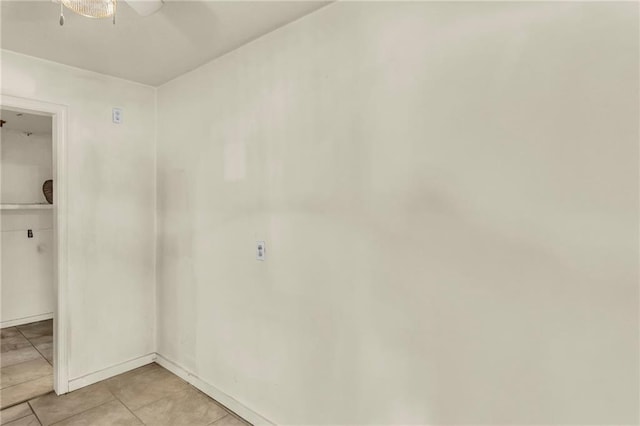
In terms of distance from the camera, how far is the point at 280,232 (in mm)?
2209

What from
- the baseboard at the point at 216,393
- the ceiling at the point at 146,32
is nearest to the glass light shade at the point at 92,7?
the ceiling at the point at 146,32

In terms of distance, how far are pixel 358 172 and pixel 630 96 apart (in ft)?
3.50

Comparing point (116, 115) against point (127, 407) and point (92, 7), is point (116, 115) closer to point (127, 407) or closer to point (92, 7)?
point (92, 7)

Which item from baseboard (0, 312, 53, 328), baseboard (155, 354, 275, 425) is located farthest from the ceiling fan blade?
baseboard (0, 312, 53, 328)

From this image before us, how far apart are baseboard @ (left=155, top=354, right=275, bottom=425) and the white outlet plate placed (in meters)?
1.04

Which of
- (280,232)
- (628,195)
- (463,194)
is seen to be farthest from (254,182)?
(628,195)

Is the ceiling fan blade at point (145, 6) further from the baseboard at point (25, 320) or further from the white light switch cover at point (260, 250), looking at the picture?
the baseboard at point (25, 320)

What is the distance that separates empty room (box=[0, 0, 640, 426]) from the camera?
1.25 m

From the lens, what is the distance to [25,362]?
3.34 metres

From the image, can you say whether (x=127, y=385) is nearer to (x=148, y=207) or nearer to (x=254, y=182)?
(x=148, y=207)

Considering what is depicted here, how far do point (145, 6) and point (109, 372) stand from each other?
2869 mm

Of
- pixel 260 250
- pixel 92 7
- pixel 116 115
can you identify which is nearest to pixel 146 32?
pixel 92 7

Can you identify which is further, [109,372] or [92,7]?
[109,372]

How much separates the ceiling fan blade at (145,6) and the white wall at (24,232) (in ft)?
12.2
